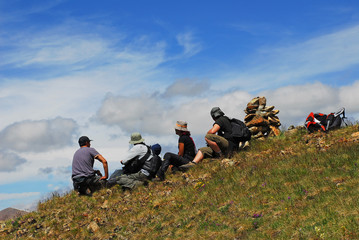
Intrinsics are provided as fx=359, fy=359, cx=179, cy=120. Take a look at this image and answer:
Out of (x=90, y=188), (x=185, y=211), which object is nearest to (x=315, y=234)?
(x=185, y=211)

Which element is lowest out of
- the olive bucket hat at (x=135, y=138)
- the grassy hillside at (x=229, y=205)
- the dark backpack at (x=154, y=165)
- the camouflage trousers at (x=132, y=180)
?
the grassy hillside at (x=229, y=205)

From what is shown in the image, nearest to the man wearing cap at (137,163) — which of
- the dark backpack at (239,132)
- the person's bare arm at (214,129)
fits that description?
the person's bare arm at (214,129)

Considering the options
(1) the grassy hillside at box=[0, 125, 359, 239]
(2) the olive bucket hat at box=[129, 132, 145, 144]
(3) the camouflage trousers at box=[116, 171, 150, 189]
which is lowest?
(1) the grassy hillside at box=[0, 125, 359, 239]

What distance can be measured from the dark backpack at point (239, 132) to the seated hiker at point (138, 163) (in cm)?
345

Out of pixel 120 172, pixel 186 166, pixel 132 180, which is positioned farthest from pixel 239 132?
pixel 120 172

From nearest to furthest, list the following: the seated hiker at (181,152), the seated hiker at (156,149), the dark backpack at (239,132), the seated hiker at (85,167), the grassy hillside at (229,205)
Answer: the grassy hillside at (229,205), the seated hiker at (85,167), the seated hiker at (181,152), the seated hiker at (156,149), the dark backpack at (239,132)

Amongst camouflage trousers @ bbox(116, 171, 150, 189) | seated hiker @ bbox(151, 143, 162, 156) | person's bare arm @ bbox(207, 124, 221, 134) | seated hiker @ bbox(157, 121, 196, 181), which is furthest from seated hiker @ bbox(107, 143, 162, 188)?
person's bare arm @ bbox(207, 124, 221, 134)

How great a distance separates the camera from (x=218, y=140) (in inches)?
563

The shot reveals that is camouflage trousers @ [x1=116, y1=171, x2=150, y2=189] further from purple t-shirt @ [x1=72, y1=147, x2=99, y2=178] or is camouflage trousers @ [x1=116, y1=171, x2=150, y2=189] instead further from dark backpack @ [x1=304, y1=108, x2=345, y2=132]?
dark backpack @ [x1=304, y1=108, x2=345, y2=132]

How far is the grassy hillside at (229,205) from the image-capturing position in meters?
7.36

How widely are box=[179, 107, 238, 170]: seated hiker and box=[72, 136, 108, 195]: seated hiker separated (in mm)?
3237

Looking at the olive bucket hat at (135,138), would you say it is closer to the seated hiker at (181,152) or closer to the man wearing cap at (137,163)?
the man wearing cap at (137,163)

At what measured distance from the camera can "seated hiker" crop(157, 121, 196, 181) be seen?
13.6 m

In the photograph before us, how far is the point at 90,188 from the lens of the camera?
45.8 ft
